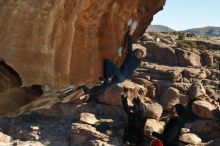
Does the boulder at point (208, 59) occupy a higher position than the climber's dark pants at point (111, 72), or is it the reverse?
the climber's dark pants at point (111, 72)

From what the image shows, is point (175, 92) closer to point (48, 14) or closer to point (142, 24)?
point (142, 24)

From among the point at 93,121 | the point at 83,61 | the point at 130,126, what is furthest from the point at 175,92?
the point at 83,61

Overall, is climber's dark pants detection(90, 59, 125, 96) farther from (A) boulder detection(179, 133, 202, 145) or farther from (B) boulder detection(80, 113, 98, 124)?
(B) boulder detection(80, 113, 98, 124)

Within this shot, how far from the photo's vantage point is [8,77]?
4824 mm

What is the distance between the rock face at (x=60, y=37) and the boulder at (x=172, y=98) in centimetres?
2654

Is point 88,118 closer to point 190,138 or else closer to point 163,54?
point 190,138

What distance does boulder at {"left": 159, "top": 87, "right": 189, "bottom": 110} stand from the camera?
32.2 m

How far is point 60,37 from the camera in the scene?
15.9ft

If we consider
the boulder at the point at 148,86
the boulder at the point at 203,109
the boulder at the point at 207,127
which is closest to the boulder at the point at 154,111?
the boulder at the point at 148,86

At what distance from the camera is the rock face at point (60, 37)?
4.48 m

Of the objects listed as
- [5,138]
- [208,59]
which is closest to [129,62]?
[5,138]

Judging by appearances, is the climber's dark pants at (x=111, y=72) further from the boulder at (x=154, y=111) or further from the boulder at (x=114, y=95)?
the boulder at (x=114, y=95)

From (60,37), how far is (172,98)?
28.2m

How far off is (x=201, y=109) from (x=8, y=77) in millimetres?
26496
